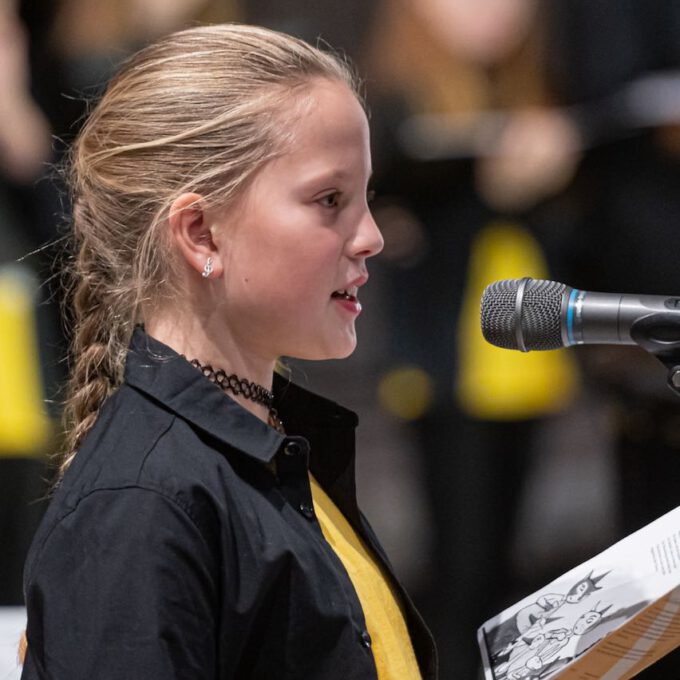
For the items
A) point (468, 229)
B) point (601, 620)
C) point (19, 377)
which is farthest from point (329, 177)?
point (19, 377)

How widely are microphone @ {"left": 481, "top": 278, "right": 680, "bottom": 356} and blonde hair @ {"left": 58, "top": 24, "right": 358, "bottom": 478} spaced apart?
0.97 ft

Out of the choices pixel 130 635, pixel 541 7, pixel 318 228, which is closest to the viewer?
pixel 130 635

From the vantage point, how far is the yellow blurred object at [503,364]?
2787 mm

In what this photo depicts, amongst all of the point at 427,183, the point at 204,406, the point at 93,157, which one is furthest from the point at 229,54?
the point at 427,183

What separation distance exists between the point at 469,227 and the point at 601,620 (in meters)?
1.74

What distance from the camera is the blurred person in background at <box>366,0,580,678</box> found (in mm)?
2773

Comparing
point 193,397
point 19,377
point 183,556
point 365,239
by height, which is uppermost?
point 365,239

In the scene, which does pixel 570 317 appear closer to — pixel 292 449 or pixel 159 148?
pixel 292 449

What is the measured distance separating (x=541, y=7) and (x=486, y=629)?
1.82m

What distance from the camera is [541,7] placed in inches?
109

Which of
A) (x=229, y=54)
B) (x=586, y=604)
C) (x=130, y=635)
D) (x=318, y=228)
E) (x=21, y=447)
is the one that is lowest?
(x=21, y=447)

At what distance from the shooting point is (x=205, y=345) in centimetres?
129

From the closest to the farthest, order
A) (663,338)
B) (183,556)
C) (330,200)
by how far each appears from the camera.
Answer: (183,556), (663,338), (330,200)

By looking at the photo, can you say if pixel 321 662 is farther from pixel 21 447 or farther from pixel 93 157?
pixel 21 447
